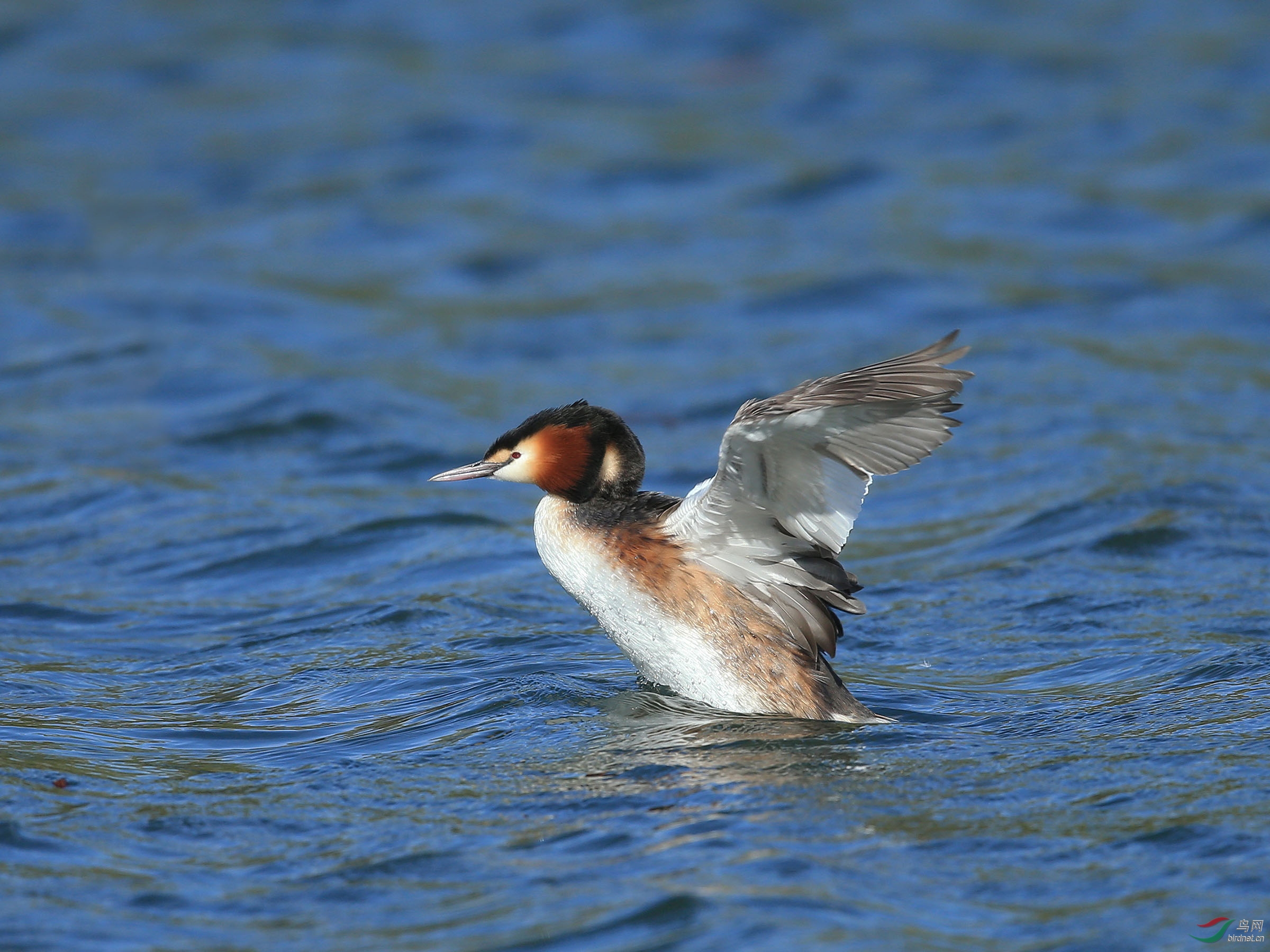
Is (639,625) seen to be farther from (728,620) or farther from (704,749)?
(704,749)

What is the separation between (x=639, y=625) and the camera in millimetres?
6586

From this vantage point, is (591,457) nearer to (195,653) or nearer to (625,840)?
(625,840)

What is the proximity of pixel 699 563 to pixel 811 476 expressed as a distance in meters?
0.71

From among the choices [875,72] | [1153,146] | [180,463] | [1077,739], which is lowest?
[1077,739]

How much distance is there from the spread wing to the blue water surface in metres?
0.61

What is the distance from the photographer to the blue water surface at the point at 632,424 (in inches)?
209

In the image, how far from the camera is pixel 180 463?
11336 mm

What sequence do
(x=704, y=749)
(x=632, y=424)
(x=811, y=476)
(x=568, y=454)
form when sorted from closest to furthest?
1. (x=811, y=476)
2. (x=704, y=749)
3. (x=568, y=454)
4. (x=632, y=424)

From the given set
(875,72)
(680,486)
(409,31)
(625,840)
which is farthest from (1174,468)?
(409,31)

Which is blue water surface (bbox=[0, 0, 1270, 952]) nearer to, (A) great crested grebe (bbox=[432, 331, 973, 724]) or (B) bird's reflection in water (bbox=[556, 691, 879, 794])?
(B) bird's reflection in water (bbox=[556, 691, 879, 794])

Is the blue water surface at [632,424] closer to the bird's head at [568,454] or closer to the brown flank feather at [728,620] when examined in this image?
the brown flank feather at [728,620]

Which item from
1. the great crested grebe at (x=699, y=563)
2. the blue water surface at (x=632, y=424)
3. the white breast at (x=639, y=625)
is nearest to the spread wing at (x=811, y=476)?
the great crested grebe at (x=699, y=563)

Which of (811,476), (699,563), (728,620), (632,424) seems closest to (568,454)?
(699,563)

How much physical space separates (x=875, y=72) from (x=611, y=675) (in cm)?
1529
